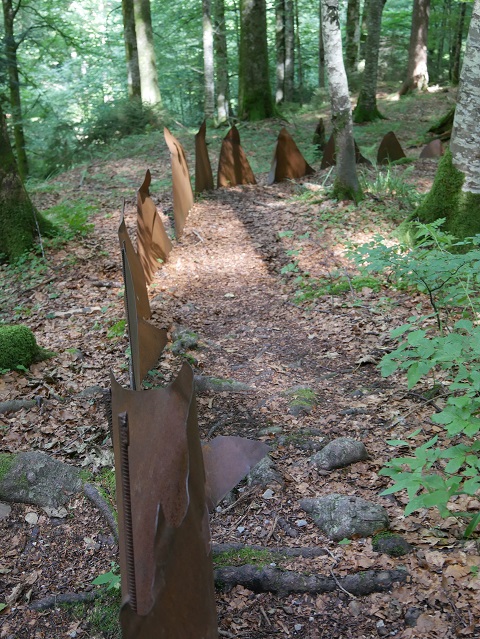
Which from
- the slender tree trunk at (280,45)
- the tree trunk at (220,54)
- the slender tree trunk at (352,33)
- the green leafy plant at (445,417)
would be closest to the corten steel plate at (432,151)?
the tree trunk at (220,54)

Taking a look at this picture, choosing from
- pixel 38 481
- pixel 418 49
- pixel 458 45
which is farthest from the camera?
pixel 458 45

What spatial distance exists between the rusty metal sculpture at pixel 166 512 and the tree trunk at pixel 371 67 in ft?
46.7

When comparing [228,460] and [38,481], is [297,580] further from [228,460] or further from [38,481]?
[38,481]

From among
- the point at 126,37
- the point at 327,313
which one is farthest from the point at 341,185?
the point at 126,37

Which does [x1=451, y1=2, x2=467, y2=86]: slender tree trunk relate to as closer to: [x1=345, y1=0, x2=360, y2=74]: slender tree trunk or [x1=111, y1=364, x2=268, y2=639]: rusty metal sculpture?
[x1=345, y1=0, x2=360, y2=74]: slender tree trunk

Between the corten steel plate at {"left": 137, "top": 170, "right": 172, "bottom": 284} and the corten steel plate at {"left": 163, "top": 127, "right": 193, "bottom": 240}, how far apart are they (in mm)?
787

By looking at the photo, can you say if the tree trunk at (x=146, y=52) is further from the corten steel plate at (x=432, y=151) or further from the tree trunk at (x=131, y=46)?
the corten steel plate at (x=432, y=151)

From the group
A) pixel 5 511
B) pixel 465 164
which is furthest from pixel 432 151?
pixel 5 511

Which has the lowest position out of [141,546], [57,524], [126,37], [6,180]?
[57,524]

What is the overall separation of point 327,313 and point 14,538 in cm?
349

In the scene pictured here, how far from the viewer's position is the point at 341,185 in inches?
314

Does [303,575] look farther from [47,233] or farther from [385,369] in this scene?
[47,233]

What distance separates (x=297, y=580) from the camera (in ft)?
7.87

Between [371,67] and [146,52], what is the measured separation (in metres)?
5.78
